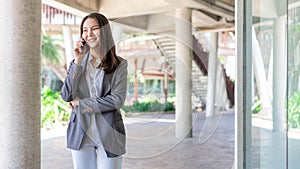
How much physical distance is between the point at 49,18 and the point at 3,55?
31.0 feet

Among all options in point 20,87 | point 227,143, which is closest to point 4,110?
point 20,87

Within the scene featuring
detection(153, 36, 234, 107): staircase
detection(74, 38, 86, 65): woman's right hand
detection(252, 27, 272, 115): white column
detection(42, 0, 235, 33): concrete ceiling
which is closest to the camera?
detection(74, 38, 86, 65): woman's right hand

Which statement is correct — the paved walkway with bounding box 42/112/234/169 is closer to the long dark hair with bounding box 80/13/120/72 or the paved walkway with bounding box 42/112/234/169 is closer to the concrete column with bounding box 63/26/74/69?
the long dark hair with bounding box 80/13/120/72

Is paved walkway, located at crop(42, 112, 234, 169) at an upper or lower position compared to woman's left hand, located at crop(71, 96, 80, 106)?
lower

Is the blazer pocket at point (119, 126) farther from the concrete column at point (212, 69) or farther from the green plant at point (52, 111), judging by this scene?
the concrete column at point (212, 69)

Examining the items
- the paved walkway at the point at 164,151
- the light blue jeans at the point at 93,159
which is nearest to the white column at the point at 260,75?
the light blue jeans at the point at 93,159

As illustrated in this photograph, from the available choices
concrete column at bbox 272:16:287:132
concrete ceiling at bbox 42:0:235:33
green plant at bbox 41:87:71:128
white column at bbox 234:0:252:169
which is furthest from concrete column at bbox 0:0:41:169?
green plant at bbox 41:87:71:128

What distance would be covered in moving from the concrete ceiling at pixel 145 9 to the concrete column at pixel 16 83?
5.23 metres

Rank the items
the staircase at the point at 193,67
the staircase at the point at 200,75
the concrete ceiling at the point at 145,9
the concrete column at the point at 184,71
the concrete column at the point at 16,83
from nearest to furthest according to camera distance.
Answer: the concrete column at the point at 16,83, the concrete ceiling at the point at 145,9, the concrete column at the point at 184,71, the staircase at the point at 200,75, the staircase at the point at 193,67

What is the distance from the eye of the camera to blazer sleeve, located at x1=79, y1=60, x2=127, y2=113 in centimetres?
219

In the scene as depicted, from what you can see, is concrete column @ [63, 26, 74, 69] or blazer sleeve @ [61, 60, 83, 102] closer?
blazer sleeve @ [61, 60, 83, 102]

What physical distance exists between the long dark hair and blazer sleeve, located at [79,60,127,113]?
5 centimetres

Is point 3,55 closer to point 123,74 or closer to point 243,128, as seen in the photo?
point 123,74

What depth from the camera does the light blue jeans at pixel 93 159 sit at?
222cm
